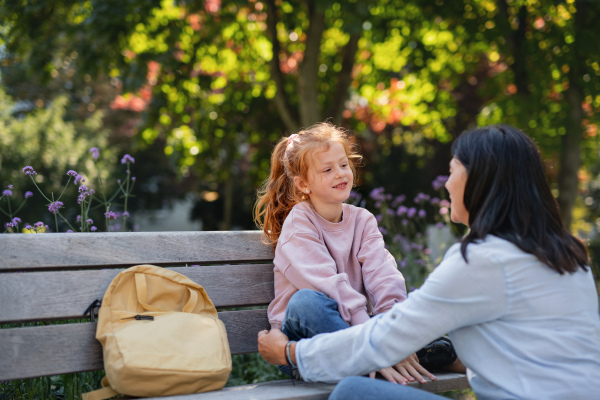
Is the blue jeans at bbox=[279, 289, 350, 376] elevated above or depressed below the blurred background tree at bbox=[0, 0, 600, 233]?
below

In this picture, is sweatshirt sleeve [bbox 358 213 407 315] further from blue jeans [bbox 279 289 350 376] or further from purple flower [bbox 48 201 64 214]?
purple flower [bbox 48 201 64 214]

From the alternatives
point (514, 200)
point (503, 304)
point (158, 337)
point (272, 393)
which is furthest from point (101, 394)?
point (514, 200)

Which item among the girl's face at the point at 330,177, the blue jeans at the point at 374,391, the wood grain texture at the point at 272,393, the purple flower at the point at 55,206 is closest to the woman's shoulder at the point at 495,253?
the blue jeans at the point at 374,391

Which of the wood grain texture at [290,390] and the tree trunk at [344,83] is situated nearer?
the wood grain texture at [290,390]

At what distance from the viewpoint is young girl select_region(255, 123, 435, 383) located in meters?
2.38

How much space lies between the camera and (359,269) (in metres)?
2.79

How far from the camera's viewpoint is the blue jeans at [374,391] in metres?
1.81

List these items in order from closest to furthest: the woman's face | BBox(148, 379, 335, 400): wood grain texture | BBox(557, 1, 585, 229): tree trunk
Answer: the woman's face < BBox(148, 379, 335, 400): wood grain texture < BBox(557, 1, 585, 229): tree trunk

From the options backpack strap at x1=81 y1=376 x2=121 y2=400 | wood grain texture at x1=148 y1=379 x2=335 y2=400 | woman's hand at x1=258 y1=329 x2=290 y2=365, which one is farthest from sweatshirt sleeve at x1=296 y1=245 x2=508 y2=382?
backpack strap at x1=81 y1=376 x2=121 y2=400

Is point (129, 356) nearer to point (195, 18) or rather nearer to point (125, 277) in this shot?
point (125, 277)

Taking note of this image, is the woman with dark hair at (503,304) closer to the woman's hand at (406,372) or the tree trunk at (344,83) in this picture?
the woman's hand at (406,372)

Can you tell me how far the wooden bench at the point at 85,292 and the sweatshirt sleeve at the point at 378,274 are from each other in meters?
0.38

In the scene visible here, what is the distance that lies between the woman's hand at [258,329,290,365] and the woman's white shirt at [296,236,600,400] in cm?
54

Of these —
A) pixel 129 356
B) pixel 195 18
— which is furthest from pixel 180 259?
pixel 195 18
